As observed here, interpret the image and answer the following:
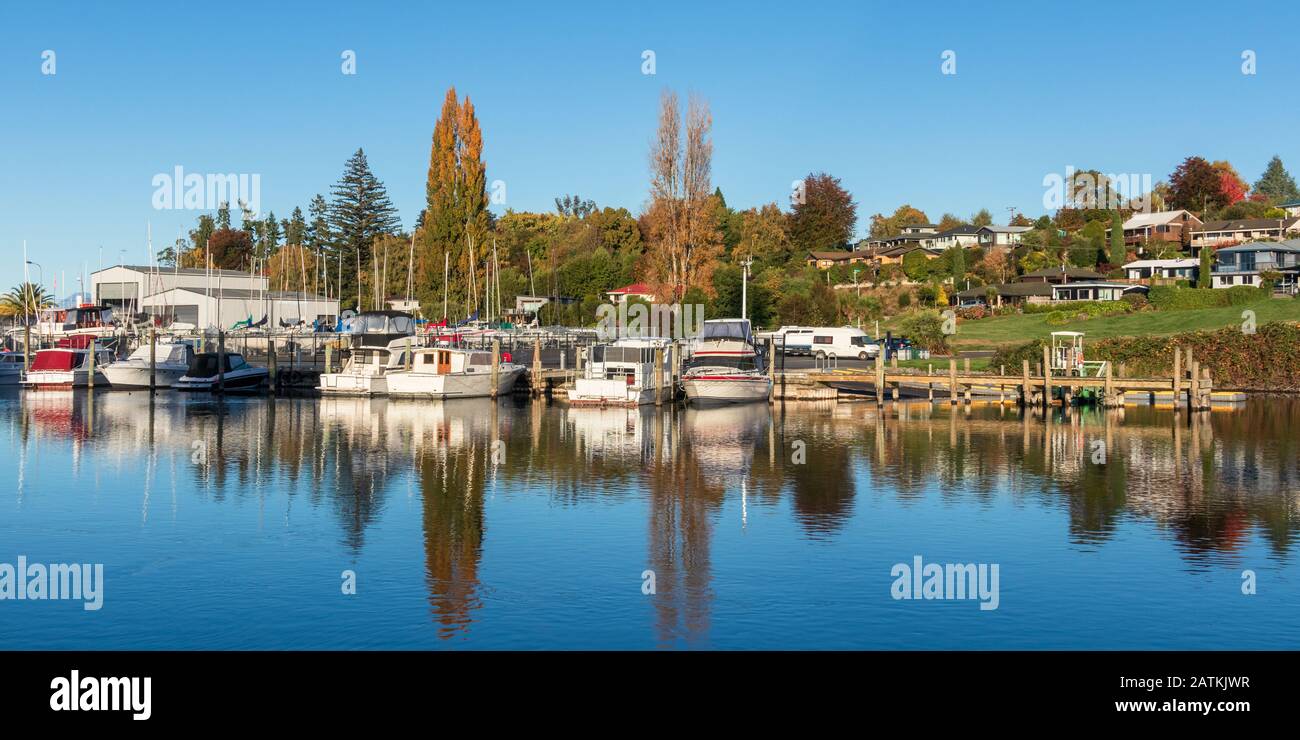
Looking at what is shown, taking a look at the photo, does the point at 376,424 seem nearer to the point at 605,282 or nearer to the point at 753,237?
the point at 605,282

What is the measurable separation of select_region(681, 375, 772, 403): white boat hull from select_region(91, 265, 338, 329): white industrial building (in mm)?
52958

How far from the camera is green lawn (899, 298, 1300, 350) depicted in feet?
255

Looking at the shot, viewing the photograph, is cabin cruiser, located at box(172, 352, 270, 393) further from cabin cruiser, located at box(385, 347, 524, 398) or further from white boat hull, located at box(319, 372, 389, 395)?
cabin cruiser, located at box(385, 347, 524, 398)

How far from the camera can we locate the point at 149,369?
6606 centimetres

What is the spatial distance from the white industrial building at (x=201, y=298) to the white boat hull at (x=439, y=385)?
4381cm

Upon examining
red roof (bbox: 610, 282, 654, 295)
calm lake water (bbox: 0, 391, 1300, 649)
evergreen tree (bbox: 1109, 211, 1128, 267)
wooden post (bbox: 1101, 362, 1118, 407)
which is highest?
evergreen tree (bbox: 1109, 211, 1128, 267)

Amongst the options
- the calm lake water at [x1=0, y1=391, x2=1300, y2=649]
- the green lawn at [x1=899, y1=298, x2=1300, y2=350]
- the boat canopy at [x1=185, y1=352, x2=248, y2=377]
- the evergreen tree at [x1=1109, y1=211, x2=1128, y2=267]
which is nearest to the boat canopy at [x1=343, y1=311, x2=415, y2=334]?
the boat canopy at [x1=185, y1=352, x2=248, y2=377]

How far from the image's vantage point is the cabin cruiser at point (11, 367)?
73.1 metres

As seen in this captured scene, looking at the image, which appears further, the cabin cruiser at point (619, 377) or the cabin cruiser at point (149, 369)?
the cabin cruiser at point (149, 369)

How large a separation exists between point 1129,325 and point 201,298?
236 feet

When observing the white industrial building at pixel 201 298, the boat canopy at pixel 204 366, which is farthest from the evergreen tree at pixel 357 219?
the boat canopy at pixel 204 366

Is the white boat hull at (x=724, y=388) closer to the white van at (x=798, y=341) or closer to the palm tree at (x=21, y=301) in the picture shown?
the white van at (x=798, y=341)
